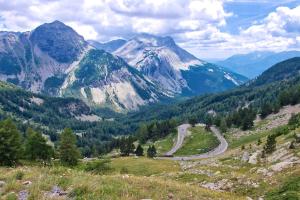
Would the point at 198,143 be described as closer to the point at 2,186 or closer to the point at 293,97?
the point at 293,97

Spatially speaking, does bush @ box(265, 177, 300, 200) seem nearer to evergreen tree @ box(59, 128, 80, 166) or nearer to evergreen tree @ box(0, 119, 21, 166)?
evergreen tree @ box(0, 119, 21, 166)

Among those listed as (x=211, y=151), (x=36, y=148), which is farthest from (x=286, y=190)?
(x=211, y=151)

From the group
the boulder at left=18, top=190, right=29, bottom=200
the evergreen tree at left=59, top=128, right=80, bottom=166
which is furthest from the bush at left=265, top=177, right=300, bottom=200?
the evergreen tree at left=59, top=128, right=80, bottom=166

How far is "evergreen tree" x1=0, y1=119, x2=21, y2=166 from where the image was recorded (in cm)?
6525

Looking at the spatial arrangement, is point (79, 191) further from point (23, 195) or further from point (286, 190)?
point (286, 190)

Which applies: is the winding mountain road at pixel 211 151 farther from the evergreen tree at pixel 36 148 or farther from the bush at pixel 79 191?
the bush at pixel 79 191

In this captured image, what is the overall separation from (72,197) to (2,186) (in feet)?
17.4

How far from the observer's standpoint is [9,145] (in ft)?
219

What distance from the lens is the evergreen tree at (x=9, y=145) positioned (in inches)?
2569

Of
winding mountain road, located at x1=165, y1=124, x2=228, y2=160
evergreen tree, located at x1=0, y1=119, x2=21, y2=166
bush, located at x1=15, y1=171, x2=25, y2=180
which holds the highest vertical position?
bush, located at x1=15, y1=171, x2=25, y2=180

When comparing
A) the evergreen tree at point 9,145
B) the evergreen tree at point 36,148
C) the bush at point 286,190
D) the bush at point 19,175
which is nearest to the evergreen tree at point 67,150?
the evergreen tree at point 36,148

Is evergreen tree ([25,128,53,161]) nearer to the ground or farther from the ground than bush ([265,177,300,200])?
nearer to the ground

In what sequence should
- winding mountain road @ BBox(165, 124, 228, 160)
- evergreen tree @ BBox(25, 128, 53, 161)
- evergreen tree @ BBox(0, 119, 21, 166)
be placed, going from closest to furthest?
evergreen tree @ BBox(0, 119, 21, 166), evergreen tree @ BBox(25, 128, 53, 161), winding mountain road @ BBox(165, 124, 228, 160)

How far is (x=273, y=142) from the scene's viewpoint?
226ft
